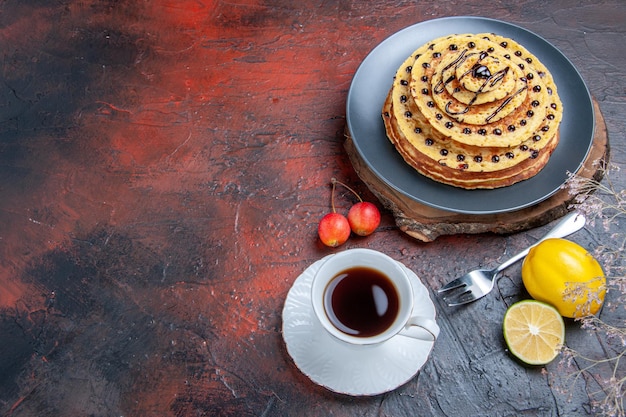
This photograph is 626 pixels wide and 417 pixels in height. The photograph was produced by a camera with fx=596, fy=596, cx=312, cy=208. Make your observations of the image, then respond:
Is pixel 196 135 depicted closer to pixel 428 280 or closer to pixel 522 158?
pixel 428 280

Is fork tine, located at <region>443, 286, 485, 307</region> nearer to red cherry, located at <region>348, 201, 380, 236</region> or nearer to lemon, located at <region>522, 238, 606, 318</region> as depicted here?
lemon, located at <region>522, 238, 606, 318</region>

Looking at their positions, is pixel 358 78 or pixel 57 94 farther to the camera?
pixel 57 94

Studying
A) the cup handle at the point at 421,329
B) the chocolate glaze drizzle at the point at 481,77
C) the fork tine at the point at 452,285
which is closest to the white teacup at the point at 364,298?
the cup handle at the point at 421,329

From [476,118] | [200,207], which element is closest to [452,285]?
[476,118]

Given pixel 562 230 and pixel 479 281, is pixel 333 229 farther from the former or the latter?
pixel 562 230

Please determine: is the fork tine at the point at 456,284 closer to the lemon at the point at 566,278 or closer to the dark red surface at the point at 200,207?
the dark red surface at the point at 200,207

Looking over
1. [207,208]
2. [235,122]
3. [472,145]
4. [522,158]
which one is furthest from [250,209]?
[522,158]
